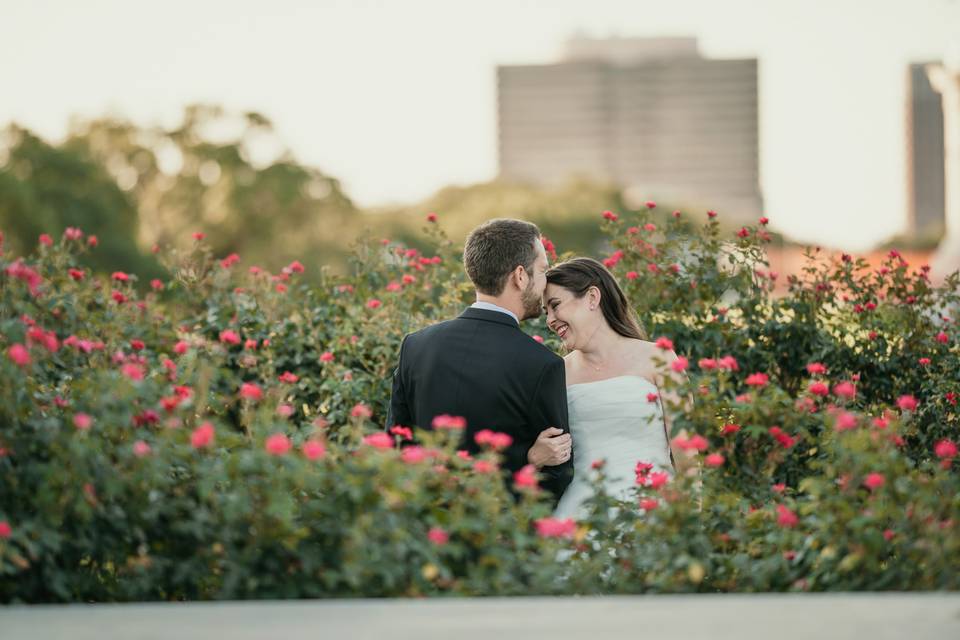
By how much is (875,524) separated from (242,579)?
1.76 m

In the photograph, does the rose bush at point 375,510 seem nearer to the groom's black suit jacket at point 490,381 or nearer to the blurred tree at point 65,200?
the groom's black suit jacket at point 490,381

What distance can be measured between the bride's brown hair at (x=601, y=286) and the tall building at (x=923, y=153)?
20344cm

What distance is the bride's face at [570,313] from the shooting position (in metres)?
4.51

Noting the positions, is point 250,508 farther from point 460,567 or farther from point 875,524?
point 875,524

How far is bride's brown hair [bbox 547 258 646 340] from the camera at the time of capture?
4508 millimetres

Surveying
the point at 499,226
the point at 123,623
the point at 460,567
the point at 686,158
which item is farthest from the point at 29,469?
the point at 686,158

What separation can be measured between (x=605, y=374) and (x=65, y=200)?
30030 mm

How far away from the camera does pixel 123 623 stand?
8.07 ft

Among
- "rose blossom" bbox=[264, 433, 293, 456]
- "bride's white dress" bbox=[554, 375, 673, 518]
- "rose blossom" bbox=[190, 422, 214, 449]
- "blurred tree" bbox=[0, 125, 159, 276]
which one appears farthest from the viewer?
"blurred tree" bbox=[0, 125, 159, 276]

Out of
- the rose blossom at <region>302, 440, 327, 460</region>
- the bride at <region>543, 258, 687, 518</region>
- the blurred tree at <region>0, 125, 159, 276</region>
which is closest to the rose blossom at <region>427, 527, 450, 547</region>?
the rose blossom at <region>302, 440, 327, 460</region>

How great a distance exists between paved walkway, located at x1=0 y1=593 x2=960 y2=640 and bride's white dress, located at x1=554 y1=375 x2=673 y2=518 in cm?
179

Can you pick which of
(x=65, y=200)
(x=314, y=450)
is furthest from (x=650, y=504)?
(x=65, y=200)

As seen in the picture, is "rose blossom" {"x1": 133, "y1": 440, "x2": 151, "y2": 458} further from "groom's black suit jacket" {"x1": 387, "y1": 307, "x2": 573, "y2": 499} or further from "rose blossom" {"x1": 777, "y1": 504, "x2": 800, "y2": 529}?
"rose blossom" {"x1": 777, "y1": 504, "x2": 800, "y2": 529}

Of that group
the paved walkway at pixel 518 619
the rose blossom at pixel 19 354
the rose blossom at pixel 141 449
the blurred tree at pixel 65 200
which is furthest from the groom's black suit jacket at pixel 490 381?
the blurred tree at pixel 65 200
